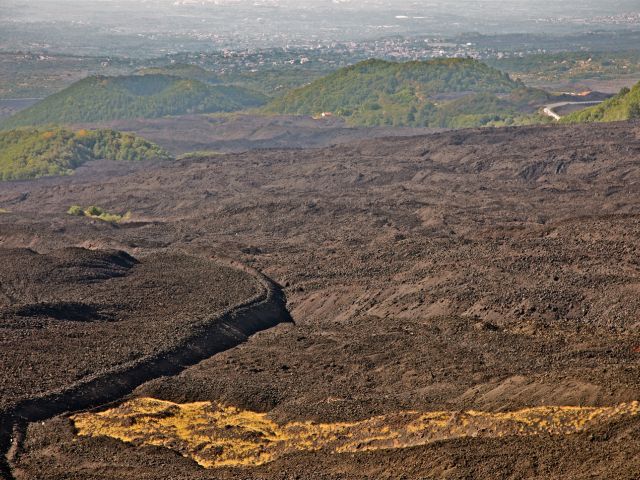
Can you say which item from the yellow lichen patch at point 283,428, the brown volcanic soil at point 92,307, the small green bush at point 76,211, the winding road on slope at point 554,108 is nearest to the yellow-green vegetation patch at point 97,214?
the small green bush at point 76,211

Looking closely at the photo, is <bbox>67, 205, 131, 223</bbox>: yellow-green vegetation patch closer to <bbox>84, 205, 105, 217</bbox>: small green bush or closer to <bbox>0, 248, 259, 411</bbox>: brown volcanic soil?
<bbox>84, 205, 105, 217</bbox>: small green bush

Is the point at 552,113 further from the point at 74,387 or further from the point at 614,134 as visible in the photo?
the point at 74,387

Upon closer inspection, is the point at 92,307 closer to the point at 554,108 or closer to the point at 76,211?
the point at 76,211

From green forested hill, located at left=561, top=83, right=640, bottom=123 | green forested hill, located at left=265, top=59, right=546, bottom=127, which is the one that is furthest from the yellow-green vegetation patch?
green forested hill, located at left=265, top=59, right=546, bottom=127

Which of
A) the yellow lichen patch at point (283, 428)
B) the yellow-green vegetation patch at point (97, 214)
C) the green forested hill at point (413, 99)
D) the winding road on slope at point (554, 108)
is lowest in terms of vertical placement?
the yellow-green vegetation patch at point (97, 214)

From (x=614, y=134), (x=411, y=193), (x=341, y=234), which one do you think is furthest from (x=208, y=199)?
(x=614, y=134)

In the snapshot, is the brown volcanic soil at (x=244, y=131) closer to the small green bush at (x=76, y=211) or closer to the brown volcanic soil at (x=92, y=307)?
the small green bush at (x=76, y=211)

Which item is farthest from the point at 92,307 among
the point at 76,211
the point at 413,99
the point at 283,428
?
the point at 413,99
